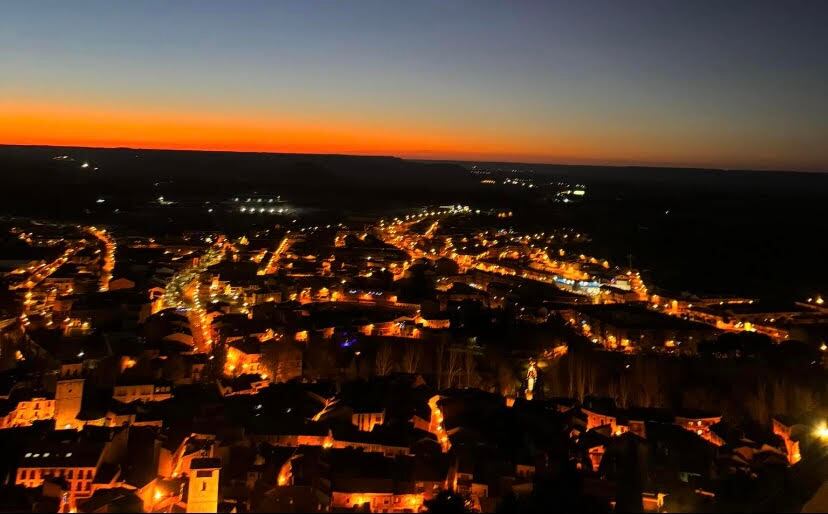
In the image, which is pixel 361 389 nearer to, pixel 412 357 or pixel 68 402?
pixel 412 357

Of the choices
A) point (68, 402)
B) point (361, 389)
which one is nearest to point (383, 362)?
point (361, 389)

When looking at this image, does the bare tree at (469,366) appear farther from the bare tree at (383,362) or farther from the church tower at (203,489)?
the church tower at (203,489)

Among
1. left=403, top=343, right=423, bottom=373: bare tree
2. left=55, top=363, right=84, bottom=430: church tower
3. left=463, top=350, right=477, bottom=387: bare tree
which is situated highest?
left=55, top=363, right=84, bottom=430: church tower

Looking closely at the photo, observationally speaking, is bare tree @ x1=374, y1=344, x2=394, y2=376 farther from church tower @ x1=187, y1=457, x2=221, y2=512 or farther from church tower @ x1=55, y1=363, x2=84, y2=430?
church tower @ x1=187, y1=457, x2=221, y2=512

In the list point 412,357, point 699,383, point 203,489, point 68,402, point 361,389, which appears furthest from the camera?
point 412,357

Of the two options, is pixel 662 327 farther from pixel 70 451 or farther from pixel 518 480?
pixel 70 451

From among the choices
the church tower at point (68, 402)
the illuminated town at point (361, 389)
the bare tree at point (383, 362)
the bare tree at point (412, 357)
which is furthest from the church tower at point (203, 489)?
the bare tree at point (412, 357)

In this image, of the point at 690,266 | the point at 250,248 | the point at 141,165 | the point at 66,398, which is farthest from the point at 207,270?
the point at 141,165

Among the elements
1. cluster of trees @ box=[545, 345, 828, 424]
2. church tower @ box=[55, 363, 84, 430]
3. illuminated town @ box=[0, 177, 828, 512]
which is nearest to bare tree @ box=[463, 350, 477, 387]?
illuminated town @ box=[0, 177, 828, 512]
